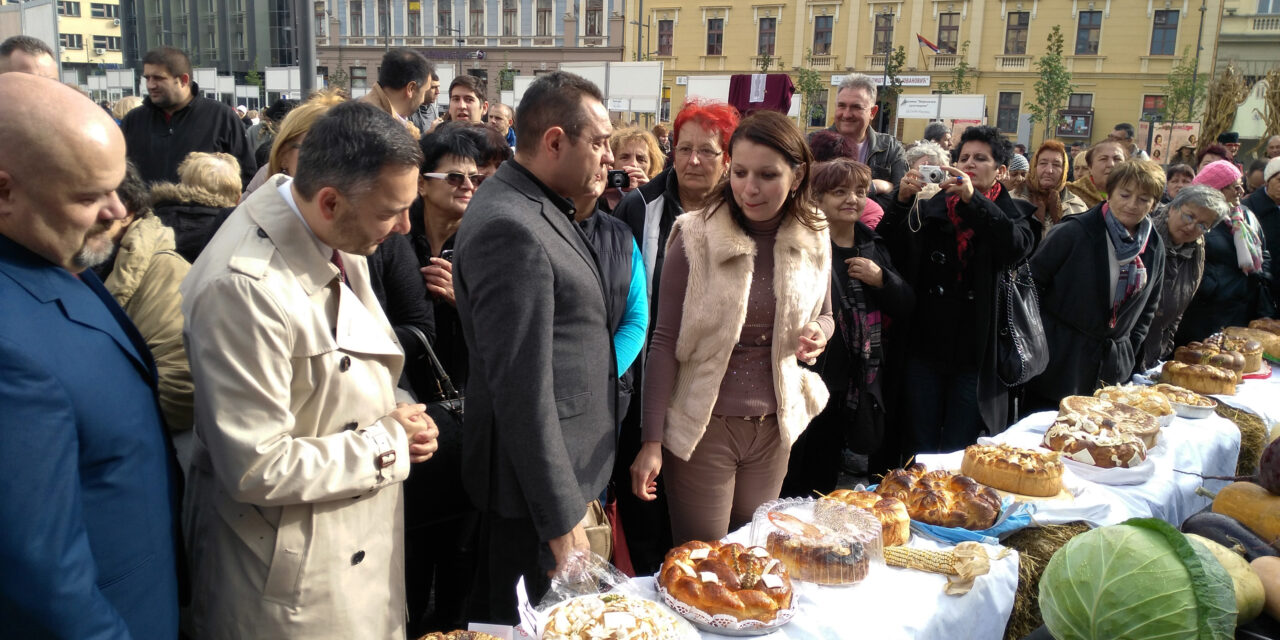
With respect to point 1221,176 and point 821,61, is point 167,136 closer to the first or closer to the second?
point 1221,176

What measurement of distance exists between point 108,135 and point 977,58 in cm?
4162

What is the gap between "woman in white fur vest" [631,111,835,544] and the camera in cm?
248

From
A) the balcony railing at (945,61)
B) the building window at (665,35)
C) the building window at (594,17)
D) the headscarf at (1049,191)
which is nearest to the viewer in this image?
the headscarf at (1049,191)

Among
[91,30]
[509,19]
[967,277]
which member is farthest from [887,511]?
[91,30]

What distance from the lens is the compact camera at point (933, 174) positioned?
11.4 feet

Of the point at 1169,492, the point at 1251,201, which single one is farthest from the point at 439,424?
the point at 1251,201

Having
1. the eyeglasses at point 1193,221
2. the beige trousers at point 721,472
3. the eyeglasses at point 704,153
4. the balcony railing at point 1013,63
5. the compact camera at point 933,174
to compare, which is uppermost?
the balcony railing at point 1013,63

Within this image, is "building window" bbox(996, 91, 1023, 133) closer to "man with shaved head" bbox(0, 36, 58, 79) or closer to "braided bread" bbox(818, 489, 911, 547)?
"man with shaved head" bbox(0, 36, 58, 79)

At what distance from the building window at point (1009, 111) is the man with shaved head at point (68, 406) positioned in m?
41.2

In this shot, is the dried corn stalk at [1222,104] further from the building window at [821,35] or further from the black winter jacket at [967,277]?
the building window at [821,35]

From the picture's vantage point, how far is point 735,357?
257cm

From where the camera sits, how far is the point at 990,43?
37.3 metres

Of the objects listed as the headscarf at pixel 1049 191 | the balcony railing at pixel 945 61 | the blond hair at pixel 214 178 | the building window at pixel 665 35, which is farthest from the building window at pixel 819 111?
the blond hair at pixel 214 178

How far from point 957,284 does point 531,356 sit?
2649 millimetres
